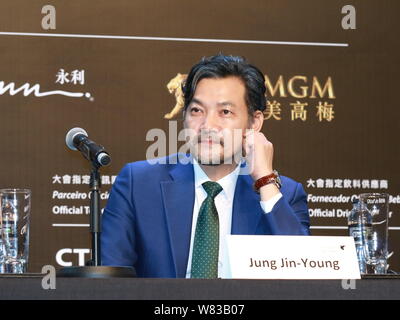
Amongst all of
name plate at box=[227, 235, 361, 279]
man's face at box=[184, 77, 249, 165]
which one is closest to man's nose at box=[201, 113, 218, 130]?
man's face at box=[184, 77, 249, 165]

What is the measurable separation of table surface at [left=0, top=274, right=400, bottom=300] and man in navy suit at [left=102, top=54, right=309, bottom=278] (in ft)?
2.89

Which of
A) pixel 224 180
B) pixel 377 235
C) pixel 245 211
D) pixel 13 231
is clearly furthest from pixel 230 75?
pixel 13 231

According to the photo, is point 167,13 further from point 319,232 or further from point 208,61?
point 319,232

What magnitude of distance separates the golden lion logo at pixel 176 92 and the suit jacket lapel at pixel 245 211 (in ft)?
2.79

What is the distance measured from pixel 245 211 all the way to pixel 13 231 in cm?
87

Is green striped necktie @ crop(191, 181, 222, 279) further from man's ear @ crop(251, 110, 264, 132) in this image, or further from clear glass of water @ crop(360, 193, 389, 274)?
clear glass of water @ crop(360, 193, 389, 274)

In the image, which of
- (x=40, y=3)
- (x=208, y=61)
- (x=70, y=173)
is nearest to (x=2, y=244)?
(x=208, y=61)

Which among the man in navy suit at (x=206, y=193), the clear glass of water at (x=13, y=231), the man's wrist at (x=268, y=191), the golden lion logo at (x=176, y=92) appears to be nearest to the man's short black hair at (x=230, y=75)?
the man in navy suit at (x=206, y=193)

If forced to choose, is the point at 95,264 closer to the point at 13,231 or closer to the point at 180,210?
the point at 13,231

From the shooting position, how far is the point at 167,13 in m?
3.49

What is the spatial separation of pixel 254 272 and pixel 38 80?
198cm

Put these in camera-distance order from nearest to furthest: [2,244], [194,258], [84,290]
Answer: [84,290] < [2,244] < [194,258]

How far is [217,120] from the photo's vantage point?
2.68 m

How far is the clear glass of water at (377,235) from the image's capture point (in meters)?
→ 2.02
